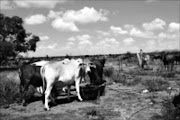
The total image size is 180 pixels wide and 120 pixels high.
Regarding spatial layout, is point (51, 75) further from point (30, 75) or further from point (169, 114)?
point (169, 114)

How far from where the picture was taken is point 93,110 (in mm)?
6891

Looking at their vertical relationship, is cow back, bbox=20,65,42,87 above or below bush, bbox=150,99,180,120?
above

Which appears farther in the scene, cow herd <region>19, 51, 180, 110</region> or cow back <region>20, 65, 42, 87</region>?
cow back <region>20, 65, 42, 87</region>

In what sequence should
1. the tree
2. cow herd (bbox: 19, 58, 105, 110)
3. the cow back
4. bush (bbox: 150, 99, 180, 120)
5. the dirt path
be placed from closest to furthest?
bush (bbox: 150, 99, 180, 120)
the dirt path
cow herd (bbox: 19, 58, 105, 110)
the cow back
the tree

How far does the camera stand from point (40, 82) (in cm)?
852

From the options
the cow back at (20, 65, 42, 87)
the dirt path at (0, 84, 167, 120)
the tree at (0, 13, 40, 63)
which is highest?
the tree at (0, 13, 40, 63)

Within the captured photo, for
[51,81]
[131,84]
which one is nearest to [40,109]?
[51,81]

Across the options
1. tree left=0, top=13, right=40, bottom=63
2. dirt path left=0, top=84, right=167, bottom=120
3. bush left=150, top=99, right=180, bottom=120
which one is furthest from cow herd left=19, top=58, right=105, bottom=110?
tree left=0, top=13, right=40, bottom=63

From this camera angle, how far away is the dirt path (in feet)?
21.8

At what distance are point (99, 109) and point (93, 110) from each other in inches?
22.1

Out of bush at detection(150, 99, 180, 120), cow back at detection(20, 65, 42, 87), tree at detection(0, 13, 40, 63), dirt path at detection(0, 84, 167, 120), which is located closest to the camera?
bush at detection(150, 99, 180, 120)

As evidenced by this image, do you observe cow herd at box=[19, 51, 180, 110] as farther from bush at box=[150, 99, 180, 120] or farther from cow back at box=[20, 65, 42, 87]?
bush at box=[150, 99, 180, 120]

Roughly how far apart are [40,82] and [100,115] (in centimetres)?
312

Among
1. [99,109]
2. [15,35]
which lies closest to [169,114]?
[99,109]
